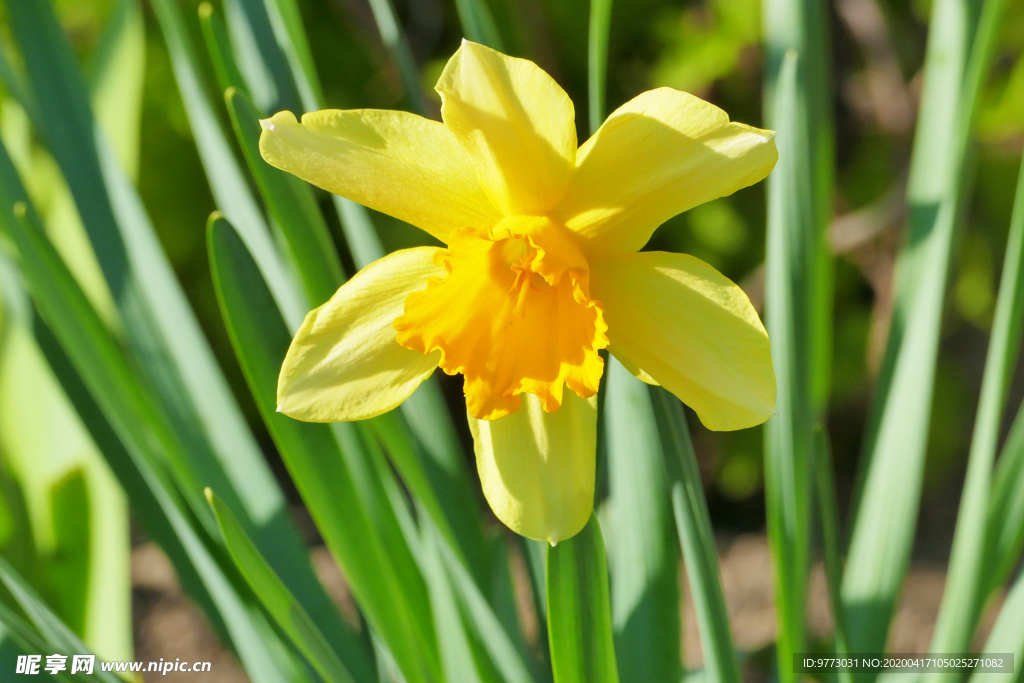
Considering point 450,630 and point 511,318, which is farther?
point 450,630

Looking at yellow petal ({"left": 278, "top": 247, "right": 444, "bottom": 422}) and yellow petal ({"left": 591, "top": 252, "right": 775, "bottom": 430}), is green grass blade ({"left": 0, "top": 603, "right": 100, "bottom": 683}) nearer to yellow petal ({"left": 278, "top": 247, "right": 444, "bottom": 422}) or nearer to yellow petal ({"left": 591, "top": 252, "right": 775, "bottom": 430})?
yellow petal ({"left": 278, "top": 247, "right": 444, "bottom": 422})

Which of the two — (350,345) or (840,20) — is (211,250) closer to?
(350,345)

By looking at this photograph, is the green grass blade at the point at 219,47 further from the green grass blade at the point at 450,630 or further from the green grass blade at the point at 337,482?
the green grass blade at the point at 450,630

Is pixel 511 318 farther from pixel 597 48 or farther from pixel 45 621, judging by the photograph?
pixel 45 621

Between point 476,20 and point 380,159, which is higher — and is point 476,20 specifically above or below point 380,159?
above

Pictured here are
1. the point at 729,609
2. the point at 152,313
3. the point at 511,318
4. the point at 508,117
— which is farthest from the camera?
the point at 729,609

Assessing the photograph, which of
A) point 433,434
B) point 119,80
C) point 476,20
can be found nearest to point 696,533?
point 433,434

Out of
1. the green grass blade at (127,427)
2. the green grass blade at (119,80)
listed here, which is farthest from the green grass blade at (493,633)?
the green grass blade at (119,80)
